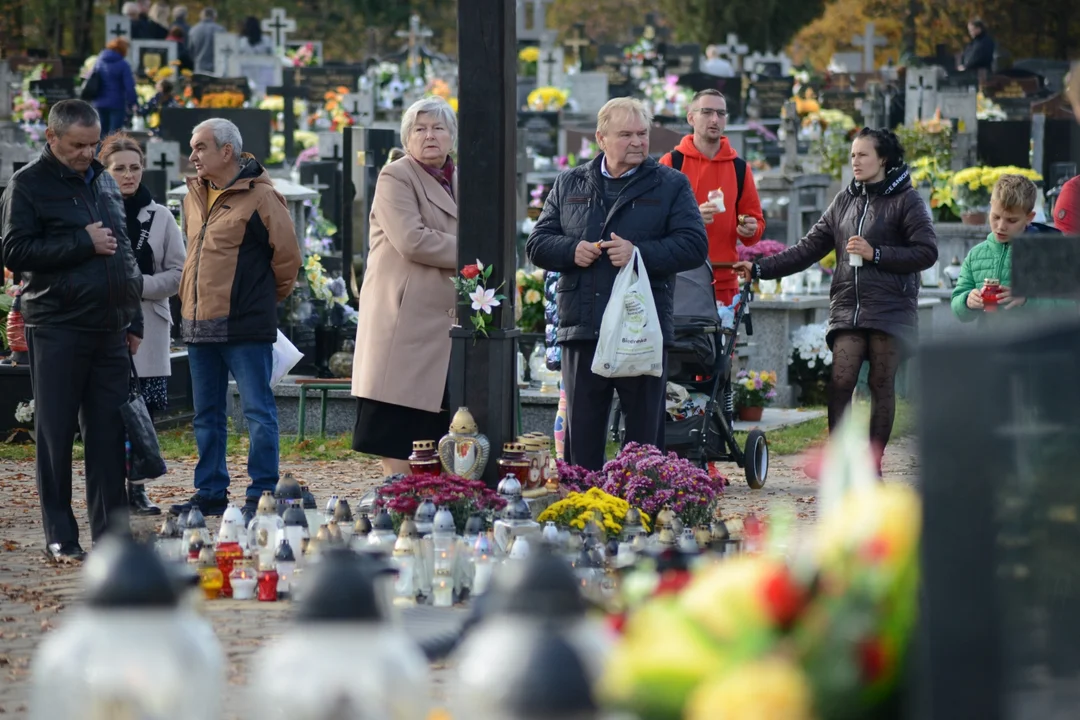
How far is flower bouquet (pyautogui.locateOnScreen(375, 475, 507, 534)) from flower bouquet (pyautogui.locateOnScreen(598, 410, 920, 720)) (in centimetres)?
454

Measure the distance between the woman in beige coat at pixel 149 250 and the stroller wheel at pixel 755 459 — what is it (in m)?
2.96

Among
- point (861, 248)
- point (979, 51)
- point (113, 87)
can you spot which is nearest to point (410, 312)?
point (861, 248)

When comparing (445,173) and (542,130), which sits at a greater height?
(542,130)

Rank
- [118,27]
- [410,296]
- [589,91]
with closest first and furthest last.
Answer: [410,296], [589,91], [118,27]

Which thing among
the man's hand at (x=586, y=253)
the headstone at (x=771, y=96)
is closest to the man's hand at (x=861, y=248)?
the man's hand at (x=586, y=253)

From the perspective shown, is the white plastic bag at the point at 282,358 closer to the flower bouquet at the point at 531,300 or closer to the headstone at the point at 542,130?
the flower bouquet at the point at 531,300

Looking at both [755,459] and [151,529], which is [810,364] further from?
[151,529]

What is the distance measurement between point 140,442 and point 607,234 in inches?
83.9

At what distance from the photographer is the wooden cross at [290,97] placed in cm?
2178

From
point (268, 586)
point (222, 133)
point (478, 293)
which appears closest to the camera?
point (268, 586)

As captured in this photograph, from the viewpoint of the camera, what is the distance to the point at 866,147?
8125 mm

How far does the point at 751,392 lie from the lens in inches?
440

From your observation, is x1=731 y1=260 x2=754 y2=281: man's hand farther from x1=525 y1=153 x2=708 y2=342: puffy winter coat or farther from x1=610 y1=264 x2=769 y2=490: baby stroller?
x1=525 y1=153 x2=708 y2=342: puffy winter coat

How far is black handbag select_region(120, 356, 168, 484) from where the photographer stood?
7.04 m
